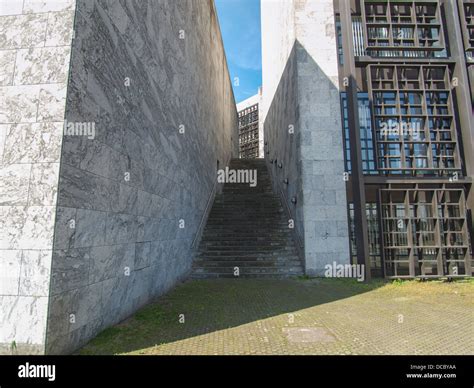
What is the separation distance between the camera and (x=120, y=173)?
4488 mm

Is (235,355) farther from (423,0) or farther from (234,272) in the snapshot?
(423,0)

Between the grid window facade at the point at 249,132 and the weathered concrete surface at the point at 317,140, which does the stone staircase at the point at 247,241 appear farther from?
the grid window facade at the point at 249,132

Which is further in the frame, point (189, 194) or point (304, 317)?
point (189, 194)

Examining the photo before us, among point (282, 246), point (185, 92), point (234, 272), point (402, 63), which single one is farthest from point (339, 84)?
point (234, 272)

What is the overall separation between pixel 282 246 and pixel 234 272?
210 centimetres

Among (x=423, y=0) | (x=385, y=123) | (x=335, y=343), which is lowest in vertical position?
(x=335, y=343)

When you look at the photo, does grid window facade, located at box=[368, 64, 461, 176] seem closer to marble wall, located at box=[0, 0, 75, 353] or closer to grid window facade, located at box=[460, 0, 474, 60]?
grid window facade, located at box=[460, 0, 474, 60]

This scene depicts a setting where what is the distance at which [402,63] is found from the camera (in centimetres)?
876

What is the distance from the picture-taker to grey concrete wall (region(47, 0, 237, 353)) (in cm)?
338

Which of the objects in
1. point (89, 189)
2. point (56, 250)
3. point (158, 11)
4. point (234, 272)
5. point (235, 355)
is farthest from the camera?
point (234, 272)

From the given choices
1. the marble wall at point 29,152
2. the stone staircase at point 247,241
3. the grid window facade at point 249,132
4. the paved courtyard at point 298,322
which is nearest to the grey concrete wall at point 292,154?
the stone staircase at point 247,241

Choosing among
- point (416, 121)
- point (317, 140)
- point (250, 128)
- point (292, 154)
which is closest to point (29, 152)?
point (317, 140)

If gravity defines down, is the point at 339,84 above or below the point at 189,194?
above

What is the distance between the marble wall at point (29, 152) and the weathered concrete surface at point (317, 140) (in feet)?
22.9
